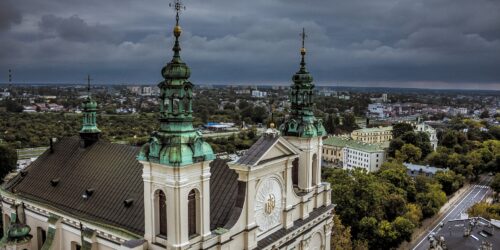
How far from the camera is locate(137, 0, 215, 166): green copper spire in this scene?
64.2ft

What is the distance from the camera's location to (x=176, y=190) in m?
19.2

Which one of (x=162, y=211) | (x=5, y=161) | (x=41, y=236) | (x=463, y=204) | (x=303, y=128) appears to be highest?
(x=303, y=128)

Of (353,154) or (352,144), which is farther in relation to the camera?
(352,144)

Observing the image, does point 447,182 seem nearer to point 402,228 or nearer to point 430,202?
point 430,202

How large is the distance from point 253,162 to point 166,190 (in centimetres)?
577

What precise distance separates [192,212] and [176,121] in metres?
4.66

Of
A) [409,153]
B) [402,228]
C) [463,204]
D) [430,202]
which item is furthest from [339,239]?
[409,153]

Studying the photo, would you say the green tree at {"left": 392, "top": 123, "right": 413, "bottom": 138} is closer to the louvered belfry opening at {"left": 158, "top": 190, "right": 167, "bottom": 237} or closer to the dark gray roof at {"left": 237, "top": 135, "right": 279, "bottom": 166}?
the dark gray roof at {"left": 237, "top": 135, "right": 279, "bottom": 166}

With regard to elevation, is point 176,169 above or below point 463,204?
above

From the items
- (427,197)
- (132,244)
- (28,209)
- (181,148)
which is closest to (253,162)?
(181,148)

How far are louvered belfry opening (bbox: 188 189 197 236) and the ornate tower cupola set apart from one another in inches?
687

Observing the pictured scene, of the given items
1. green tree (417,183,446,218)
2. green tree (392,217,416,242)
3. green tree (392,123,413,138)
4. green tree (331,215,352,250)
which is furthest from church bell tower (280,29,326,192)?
green tree (392,123,413,138)

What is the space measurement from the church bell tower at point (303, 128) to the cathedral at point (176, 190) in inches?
3.0

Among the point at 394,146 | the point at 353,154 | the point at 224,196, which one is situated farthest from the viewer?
the point at 394,146
